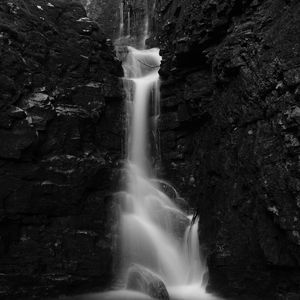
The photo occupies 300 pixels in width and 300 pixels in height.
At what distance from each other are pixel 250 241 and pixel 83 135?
8477 mm

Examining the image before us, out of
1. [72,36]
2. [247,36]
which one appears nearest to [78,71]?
[72,36]

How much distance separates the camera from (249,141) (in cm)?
1262

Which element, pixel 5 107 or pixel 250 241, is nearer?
pixel 250 241

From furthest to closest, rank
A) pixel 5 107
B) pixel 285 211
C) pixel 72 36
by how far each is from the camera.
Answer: pixel 72 36 → pixel 5 107 → pixel 285 211

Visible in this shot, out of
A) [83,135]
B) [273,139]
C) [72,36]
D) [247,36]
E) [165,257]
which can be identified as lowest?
[165,257]

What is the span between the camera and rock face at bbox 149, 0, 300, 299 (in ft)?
35.8

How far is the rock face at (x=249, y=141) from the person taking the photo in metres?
10.9

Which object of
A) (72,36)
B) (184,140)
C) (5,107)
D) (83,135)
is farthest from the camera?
(184,140)

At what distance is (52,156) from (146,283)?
6341mm

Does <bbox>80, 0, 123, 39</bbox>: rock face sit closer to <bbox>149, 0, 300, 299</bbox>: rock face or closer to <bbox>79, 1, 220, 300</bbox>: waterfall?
<bbox>79, 1, 220, 300</bbox>: waterfall

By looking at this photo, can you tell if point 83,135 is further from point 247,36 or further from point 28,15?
point 247,36

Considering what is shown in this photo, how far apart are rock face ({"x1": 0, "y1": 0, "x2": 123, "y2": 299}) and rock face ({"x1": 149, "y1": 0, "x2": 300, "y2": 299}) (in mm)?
4508

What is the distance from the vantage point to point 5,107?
14164 millimetres

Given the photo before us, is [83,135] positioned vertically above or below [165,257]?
above
